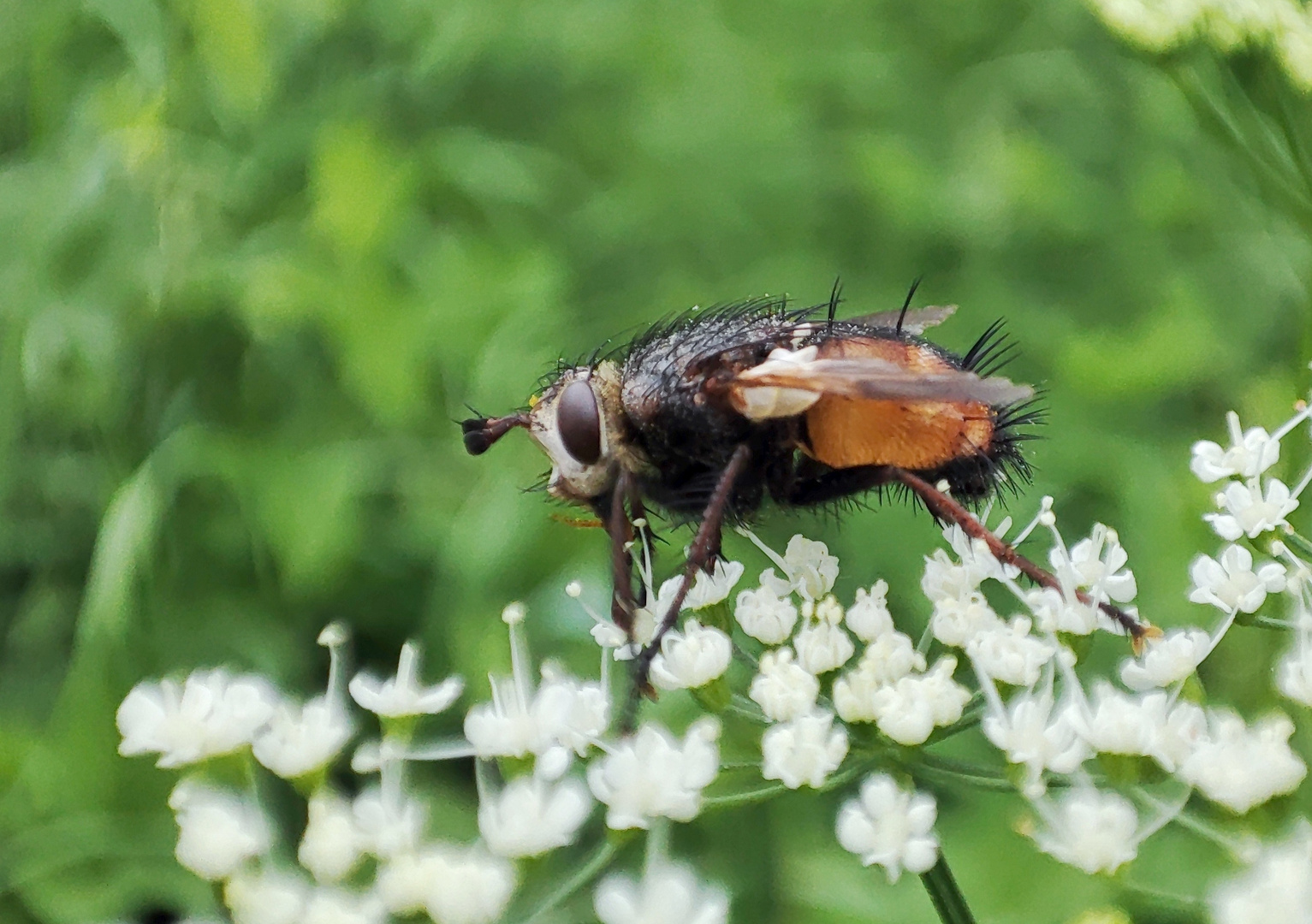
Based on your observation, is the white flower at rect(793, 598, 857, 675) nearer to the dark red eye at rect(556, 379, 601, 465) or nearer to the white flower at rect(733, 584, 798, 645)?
the white flower at rect(733, 584, 798, 645)

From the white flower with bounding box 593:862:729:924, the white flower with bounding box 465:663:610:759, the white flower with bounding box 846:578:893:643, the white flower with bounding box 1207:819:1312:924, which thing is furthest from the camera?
the white flower with bounding box 846:578:893:643

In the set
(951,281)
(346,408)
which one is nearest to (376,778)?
(346,408)

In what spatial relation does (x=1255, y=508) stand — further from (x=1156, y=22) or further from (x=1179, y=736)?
(x=1156, y=22)

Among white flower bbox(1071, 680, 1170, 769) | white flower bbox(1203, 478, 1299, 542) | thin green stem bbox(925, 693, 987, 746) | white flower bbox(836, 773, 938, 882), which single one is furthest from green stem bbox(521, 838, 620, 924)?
white flower bbox(1203, 478, 1299, 542)

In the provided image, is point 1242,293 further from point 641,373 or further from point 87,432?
point 87,432

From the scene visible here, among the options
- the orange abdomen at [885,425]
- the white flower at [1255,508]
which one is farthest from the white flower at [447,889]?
the white flower at [1255,508]

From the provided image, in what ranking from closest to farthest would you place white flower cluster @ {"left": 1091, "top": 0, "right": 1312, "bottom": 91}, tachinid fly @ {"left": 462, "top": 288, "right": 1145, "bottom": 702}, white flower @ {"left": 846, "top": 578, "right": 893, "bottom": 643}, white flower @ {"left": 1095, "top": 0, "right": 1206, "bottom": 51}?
white flower @ {"left": 846, "top": 578, "right": 893, "bottom": 643}, tachinid fly @ {"left": 462, "top": 288, "right": 1145, "bottom": 702}, white flower cluster @ {"left": 1091, "top": 0, "right": 1312, "bottom": 91}, white flower @ {"left": 1095, "top": 0, "right": 1206, "bottom": 51}
